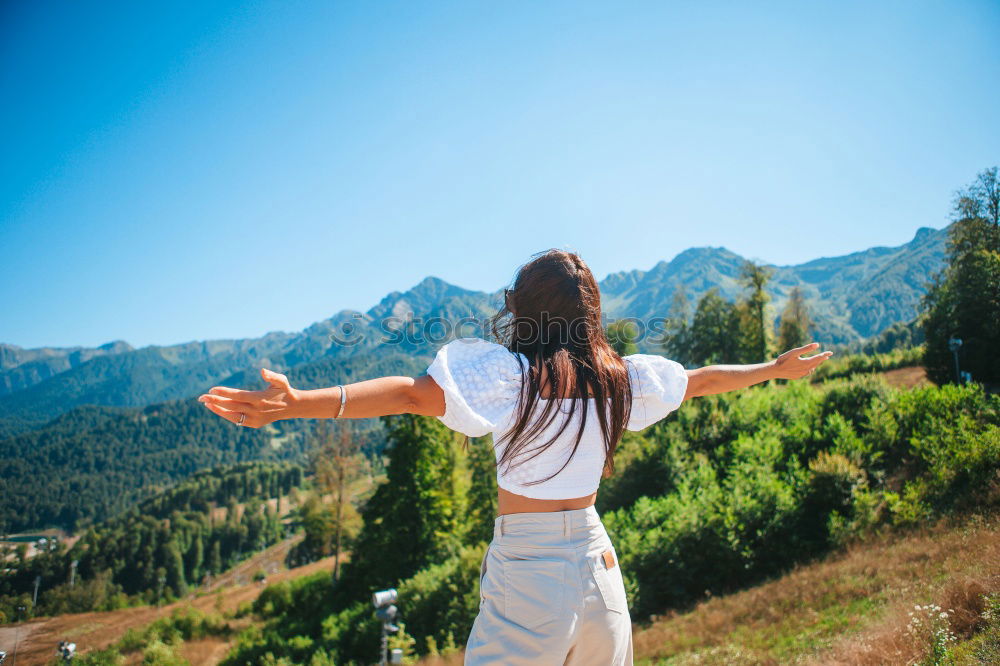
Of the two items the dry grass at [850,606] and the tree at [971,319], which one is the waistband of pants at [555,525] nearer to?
the dry grass at [850,606]

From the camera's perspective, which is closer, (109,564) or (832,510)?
(832,510)

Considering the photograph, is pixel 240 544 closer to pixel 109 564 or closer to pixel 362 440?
pixel 109 564

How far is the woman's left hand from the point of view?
5.24ft

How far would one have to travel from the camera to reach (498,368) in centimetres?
184

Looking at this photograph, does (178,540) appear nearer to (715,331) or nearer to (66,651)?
(66,651)

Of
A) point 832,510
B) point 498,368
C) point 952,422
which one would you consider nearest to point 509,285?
point 498,368

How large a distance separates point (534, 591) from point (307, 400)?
105cm

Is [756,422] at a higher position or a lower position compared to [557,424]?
lower

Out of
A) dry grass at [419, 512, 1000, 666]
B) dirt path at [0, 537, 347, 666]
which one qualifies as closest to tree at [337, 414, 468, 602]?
dirt path at [0, 537, 347, 666]

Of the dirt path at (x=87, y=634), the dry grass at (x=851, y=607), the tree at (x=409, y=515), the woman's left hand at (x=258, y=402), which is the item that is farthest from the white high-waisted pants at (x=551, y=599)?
the tree at (x=409, y=515)

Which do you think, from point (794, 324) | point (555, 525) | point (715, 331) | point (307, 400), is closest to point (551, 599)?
point (555, 525)

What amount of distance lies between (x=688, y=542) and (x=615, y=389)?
40.9ft

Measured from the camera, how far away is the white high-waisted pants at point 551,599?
1689 millimetres

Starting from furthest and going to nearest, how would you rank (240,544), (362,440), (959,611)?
(240,544) < (362,440) < (959,611)
